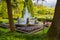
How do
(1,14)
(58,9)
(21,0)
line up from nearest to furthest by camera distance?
(58,9), (21,0), (1,14)

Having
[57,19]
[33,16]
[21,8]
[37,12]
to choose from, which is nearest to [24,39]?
[57,19]

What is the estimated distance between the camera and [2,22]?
1094 centimetres

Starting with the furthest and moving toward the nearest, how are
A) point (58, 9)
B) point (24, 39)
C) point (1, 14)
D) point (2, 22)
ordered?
1. point (2, 22)
2. point (1, 14)
3. point (24, 39)
4. point (58, 9)

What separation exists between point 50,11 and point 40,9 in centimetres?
67

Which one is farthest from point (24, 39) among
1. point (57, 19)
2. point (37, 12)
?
point (37, 12)

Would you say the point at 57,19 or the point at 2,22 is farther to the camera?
the point at 2,22

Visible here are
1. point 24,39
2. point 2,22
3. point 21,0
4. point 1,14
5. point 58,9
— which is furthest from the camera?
point 2,22

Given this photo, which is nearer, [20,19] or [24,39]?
[24,39]

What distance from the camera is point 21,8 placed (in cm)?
971

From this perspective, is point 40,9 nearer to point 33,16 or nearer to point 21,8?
point 33,16

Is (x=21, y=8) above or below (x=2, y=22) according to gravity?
above

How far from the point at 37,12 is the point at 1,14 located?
2.20 meters

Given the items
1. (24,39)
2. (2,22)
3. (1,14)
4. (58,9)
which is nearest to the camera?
(58,9)

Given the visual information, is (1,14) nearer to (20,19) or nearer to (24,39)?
(20,19)
